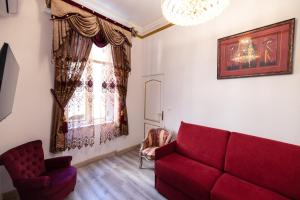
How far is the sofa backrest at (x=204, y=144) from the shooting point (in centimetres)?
207

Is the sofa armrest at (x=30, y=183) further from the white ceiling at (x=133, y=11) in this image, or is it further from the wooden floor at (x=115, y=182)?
the white ceiling at (x=133, y=11)

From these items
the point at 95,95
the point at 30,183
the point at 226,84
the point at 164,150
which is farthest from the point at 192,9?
the point at 30,183

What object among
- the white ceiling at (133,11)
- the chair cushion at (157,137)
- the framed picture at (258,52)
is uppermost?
the white ceiling at (133,11)

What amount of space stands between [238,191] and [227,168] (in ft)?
1.34

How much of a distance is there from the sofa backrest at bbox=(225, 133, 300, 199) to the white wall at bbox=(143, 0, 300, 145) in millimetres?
359

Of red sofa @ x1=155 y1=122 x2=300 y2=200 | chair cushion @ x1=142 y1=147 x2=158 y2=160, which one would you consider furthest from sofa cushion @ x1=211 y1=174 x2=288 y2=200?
chair cushion @ x1=142 y1=147 x2=158 y2=160

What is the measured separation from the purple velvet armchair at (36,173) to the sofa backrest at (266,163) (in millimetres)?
2172

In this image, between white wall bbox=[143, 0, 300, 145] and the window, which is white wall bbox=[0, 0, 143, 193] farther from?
white wall bbox=[143, 0, 300, 145]

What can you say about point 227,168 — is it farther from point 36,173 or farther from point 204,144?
point 36,173

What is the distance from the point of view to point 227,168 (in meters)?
1.93

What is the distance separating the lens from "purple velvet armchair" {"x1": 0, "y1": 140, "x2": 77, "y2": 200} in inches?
65.0

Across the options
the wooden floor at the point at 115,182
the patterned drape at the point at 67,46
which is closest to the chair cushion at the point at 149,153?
the wooden floor at the point at 115,182

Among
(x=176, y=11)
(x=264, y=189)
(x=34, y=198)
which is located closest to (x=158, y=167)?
(x=264, y=189)

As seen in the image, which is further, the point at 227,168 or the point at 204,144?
the point at 204,144
